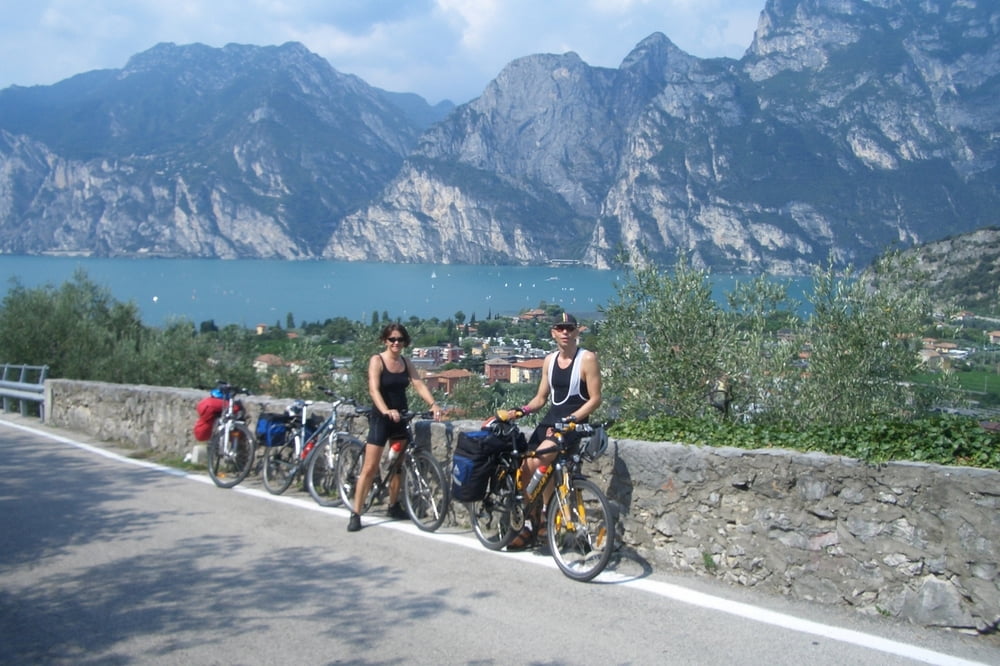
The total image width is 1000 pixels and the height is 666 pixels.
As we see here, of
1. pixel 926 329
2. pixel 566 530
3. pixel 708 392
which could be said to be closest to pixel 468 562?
pixel 566 530

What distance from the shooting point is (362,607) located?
4629 millimetres

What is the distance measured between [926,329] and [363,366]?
11568 millimetres

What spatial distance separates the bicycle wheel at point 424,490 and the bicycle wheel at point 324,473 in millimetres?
930

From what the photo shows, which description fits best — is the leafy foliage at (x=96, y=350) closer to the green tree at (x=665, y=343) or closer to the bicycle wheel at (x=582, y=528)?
the green tree at (x=665, y=343)

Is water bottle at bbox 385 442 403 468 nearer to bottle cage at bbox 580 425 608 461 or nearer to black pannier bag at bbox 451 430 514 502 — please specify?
black pannier bag at bbox 451 430 514 502

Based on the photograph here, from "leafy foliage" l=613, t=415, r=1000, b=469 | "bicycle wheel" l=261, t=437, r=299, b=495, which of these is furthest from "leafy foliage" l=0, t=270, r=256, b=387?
"leafy foliage" l=613, t=415, r=1000, b=469

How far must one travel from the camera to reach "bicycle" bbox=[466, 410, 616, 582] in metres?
5.06

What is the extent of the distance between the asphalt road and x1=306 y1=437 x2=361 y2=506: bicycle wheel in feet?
1.81

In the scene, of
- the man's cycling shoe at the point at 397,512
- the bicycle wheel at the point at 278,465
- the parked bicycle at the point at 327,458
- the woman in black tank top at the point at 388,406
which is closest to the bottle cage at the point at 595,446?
the woman in black tank top at the point at 388,406

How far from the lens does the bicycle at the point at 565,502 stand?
199 inches

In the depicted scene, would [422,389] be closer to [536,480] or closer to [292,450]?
[536,480]

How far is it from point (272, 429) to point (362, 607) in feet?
11.3

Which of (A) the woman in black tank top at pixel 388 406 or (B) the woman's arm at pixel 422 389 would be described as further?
(B) the woman's arm at pixel 422 389

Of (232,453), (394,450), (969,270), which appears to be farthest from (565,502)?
(969,270)
